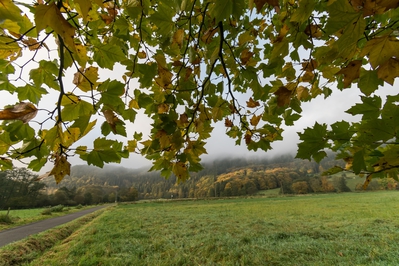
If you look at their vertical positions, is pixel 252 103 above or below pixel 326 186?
above

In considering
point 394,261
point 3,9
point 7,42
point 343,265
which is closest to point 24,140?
point 7,42

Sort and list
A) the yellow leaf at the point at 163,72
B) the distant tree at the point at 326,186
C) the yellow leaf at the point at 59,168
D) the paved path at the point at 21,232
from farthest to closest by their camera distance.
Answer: the distant tree at the point at 326,186
the paved path at the point at 21,232
the yellow leaf at the point at 163,72
the yellow leaf at the point at 59,168

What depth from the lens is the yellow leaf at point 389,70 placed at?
0.68m

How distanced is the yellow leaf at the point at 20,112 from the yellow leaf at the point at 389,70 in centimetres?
135

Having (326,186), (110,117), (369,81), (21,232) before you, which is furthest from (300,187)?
(110,117)

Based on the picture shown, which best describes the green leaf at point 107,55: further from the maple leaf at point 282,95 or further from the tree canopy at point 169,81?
the maple leaf at point 282,95

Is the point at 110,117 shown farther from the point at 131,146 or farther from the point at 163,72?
the point at 131,146

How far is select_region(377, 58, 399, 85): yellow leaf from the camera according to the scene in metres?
0.68

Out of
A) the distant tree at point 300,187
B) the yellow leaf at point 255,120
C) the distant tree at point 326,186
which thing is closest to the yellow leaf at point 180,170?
the yellow leaf at point 255,120

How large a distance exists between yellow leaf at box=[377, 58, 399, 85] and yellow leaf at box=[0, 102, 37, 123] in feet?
4.45

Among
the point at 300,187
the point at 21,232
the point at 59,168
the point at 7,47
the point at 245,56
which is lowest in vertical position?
the point at 21,232

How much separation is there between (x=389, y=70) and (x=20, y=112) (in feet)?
4.63

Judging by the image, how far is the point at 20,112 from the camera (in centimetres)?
75

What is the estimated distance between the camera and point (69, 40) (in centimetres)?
55
